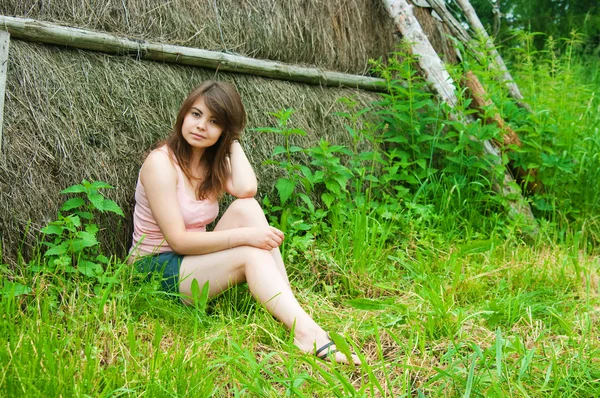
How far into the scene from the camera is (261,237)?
2.64m

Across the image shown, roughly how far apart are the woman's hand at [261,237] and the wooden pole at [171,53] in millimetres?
1204

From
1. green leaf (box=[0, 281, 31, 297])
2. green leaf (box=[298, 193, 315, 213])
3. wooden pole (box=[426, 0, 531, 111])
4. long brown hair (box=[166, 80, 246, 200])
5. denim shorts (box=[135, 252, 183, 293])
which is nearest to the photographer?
green leaf (box=[0, 281, 31, 297])

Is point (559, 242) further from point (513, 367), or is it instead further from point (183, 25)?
point (183, 25)

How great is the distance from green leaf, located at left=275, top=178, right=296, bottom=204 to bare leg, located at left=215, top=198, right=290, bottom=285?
1.60 feet

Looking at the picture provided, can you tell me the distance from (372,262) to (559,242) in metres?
1.54

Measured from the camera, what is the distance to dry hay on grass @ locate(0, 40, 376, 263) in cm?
275

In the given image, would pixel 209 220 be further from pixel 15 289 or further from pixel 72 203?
pixel 15 289

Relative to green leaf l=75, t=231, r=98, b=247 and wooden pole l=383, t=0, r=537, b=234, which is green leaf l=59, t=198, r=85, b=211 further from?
wooden pole l=383, t=0, r=537, b=234

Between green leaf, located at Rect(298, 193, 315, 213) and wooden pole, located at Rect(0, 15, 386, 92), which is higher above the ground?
wooden pole, located at Rect(0, 15, 386, 92)

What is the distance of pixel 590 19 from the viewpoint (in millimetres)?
8578

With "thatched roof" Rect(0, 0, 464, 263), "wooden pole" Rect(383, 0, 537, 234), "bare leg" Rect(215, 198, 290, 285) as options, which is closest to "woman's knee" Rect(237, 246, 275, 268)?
"bare leg" Rect(215, 198, 290, 285)

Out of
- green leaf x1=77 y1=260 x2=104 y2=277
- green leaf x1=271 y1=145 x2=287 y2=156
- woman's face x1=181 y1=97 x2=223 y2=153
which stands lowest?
green leaf x1=77 y1=260 x2=104 y2=277

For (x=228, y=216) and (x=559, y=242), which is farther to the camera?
(x=559, y=242)

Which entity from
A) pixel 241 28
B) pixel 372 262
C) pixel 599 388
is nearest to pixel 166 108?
pixel 241 28
